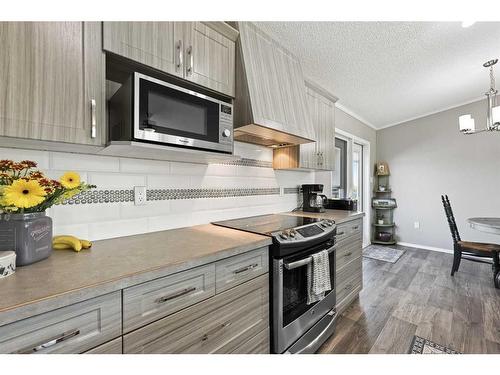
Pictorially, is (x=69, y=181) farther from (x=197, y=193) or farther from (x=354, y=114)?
(x=354, y=114)

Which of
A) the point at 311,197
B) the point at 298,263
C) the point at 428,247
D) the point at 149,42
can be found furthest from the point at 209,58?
the point at 428,247

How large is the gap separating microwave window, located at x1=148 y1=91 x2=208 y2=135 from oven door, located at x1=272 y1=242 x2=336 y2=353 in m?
0.90

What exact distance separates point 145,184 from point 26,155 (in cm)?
56

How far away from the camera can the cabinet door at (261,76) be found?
1.54 m

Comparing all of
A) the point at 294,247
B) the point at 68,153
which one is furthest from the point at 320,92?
the point at 68,153

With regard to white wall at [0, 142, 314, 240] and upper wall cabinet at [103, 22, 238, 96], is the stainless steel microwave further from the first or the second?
white wall at [0, 142, 314, 240]

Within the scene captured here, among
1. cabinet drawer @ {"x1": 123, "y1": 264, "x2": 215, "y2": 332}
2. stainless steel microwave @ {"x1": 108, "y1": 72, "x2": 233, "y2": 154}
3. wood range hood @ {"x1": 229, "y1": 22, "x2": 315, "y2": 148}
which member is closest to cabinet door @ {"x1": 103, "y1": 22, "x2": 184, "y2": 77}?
stainless steel microwave @ {"x1": 108, "y1": 72, "x2": 233, "y2": 154}

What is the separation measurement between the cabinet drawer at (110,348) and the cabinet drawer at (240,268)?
41 cm

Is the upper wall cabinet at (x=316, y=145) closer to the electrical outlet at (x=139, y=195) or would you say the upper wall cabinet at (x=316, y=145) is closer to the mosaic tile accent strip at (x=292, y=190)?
the mosaic tile accent strip at (x=292, y=190)

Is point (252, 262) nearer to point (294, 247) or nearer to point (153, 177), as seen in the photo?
point (294, 247)

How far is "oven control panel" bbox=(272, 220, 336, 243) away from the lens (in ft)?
4.55

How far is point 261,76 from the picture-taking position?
1.64m

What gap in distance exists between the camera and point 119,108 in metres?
1.14
